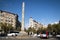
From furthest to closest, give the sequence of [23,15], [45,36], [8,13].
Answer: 1. [8,13]
2. [23,15]
3. [45,36]

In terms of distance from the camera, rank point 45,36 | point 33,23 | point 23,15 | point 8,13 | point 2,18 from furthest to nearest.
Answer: point 33,23
point 8,13
point 2,18
point 23,15
point 45,36

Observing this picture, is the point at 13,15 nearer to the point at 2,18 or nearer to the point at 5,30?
the point at 2,18

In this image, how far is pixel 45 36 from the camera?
35.2 metres

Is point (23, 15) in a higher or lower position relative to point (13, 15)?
lower

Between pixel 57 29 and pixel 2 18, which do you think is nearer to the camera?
pixel 57 29

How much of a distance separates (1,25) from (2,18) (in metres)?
34.0

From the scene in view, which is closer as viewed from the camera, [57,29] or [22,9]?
[22,9]

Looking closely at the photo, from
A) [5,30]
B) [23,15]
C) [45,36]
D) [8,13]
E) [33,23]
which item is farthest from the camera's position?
[33,23]

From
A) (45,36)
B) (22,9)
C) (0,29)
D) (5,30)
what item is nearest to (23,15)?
(22,9)

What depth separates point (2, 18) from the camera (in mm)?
122125

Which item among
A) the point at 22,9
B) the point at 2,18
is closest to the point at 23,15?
the point at 22,9

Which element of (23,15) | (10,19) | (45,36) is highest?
(10,19)

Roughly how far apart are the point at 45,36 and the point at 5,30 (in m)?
55.9

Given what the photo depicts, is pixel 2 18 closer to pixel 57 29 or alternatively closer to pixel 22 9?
pixel 57 29
